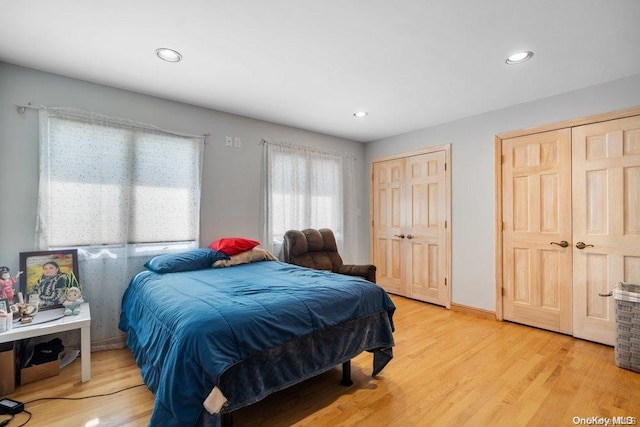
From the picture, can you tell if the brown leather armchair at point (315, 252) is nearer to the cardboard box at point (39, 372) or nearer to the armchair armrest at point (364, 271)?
the armchair armrest at point (364, 271)

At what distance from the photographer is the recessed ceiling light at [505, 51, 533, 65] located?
2.29 meters

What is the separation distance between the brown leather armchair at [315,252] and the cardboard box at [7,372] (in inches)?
93.8

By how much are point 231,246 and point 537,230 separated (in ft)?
10.7

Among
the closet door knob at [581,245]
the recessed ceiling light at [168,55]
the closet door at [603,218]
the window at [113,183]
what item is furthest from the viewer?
the closet door knob at [581,245]

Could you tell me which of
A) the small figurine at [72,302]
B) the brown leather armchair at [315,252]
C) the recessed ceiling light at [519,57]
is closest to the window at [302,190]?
the brown leather armchair at [315,252]

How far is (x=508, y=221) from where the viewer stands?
344cm

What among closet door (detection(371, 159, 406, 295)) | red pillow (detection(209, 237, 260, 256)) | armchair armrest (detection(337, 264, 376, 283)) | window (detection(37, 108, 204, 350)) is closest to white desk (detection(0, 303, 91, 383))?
window (detection(37, 108, 204, 350))

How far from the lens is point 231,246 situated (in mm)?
3123

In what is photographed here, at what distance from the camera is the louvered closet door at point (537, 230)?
3033 mm

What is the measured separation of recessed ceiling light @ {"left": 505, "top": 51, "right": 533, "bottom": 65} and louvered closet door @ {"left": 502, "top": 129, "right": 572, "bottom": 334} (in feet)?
3.77

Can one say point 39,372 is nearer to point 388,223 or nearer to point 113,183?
point 113,183

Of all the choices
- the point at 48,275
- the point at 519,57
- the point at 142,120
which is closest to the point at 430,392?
the point at 519,57

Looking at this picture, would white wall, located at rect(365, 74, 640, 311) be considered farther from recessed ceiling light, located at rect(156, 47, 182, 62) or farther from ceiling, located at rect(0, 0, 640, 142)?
recessed ceiling light, located at rect(156, 47, 182, 62)

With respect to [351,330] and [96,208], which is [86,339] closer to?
[96,208]
